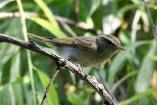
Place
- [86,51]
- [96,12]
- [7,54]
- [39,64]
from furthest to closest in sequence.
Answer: [96,12] < [39,64] < [7,54] < [86,51]

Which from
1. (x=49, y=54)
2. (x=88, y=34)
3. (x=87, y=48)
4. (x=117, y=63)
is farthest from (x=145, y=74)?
(x=49, y=54)

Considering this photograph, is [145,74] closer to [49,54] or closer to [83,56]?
[83,56]

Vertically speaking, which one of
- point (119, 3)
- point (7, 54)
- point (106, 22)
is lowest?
point (7, 54)

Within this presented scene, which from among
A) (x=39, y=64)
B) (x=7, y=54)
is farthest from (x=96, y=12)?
(x=7, y=54)

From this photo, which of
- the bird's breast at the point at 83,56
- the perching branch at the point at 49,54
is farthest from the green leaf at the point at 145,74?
the perching branch at the point at 49,54

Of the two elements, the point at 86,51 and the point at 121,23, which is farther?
the point at 121,23

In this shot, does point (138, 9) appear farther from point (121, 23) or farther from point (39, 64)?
point (39, 64)

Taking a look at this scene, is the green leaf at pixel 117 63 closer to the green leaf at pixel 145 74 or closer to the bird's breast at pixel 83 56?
the green leaf at pixel 145 74
